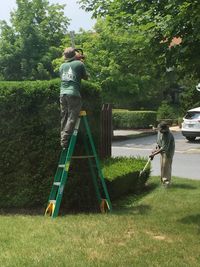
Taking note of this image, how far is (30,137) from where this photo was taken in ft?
27.2

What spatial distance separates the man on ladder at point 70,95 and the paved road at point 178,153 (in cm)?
625

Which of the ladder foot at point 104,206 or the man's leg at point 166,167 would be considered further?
the man's leg at point 166,167

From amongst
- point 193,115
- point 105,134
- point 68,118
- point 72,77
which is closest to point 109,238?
point 68,118

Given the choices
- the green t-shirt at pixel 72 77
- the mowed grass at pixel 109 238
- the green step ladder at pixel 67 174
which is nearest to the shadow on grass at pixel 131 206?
the mowed grass at pixel 109 238

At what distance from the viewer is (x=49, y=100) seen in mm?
8297

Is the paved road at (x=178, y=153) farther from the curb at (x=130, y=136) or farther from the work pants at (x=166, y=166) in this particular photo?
the work pants at (x=166, y=166)

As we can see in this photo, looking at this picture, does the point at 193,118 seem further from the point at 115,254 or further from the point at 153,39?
the point at 115,254

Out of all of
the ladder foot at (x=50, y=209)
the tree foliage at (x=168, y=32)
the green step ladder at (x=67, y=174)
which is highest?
the tree foliage at (x=168, y=32)

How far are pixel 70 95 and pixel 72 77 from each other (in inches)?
11.5

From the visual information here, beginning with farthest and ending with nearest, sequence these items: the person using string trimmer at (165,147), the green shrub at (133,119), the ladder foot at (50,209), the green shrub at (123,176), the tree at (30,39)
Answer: the green shrub at (133,119) < the tree at (30,39) < the person using string trimmer at (165,147) < the green shrub at (123,176) < the ladder foot at (50,209)

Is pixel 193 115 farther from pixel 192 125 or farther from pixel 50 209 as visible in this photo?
pixel 50 209

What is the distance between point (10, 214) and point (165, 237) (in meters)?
2.74

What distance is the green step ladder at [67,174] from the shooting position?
789 centimetres

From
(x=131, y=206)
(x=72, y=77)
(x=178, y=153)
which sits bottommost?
(x=178, y=153)
